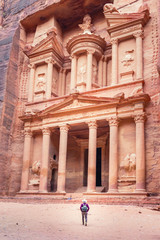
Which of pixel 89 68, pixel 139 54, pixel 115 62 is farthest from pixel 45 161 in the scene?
pixel 139 54

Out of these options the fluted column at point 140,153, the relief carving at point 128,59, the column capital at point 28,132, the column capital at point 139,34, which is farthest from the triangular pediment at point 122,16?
the column capital at point 28,132

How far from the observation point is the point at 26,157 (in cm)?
2270

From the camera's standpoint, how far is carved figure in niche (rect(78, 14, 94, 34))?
80.9 feet

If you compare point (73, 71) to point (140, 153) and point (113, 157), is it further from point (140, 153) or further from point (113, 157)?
point (140, 153)

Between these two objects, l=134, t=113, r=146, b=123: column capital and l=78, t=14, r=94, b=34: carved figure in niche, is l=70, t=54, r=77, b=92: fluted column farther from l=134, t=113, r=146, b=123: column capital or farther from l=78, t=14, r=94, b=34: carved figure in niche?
l=134, t=113, r=146, b=123: column capital

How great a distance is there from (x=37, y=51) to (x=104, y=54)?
224 inches

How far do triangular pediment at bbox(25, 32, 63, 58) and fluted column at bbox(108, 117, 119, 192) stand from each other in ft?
30.2

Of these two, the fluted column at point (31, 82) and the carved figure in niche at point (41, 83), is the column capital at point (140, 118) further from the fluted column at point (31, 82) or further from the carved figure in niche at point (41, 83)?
the fluted column at point (31, 82)

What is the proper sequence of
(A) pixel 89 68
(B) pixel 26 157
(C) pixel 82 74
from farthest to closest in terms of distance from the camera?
(C) pixel 82 74 → (A) pixel 89 68 → (B) pixel 26 157

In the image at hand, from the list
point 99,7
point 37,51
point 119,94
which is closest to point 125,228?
point 119,94

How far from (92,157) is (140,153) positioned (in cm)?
323

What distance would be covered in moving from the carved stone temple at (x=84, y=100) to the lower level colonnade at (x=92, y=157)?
0.06 m

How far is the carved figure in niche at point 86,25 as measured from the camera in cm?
2467

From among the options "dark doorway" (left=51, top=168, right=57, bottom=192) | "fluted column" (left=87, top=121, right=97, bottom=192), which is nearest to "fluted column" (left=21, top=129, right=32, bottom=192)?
"dark doorway" (left=51, top=168, right=57, bottom=192)
